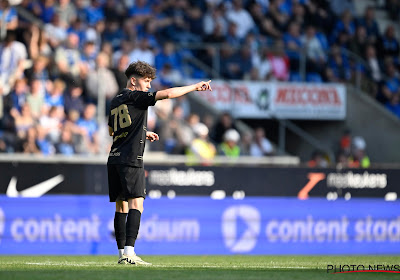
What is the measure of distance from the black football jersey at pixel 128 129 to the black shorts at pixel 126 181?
0.06 metres

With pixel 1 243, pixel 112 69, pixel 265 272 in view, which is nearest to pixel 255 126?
pixel 112 69

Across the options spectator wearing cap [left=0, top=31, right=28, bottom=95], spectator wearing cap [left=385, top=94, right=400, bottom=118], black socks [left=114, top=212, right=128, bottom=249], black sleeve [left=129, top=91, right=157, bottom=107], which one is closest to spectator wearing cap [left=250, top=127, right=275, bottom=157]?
spectator wearing cap [left=0, top=31, right=28, bottom=95]

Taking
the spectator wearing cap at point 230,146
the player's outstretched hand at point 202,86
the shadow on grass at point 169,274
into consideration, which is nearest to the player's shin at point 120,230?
the shadow on grass at point 169,274

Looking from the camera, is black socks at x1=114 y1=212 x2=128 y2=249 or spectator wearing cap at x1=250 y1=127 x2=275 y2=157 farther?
spectator wearing cap at x1=250 y1=127 x2=275 y2=157

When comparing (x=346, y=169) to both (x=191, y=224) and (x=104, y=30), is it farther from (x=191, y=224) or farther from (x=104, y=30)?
(x=104, y=30)

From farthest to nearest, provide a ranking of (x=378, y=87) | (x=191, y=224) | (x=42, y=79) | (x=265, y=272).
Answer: (x=378, y=87)
(x=42, y=79)
(x=191, y=224)
(x=265, y=272)

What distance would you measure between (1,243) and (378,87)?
42.6 ft

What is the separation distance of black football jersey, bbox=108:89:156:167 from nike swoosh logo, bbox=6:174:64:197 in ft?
18.5

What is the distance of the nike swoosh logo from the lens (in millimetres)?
14305

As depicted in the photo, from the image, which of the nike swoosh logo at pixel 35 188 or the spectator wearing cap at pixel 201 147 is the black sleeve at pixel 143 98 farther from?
the spectator wearing cap at pixel 201 147

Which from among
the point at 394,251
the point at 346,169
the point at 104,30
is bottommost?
the point at 394,251

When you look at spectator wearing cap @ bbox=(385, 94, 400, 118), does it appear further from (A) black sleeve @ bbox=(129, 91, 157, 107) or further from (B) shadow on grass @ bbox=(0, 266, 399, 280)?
(A) black sleeve @ bbox=(129, 91, 157, 107)

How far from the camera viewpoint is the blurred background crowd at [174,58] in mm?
15672

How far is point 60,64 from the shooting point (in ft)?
53.8
